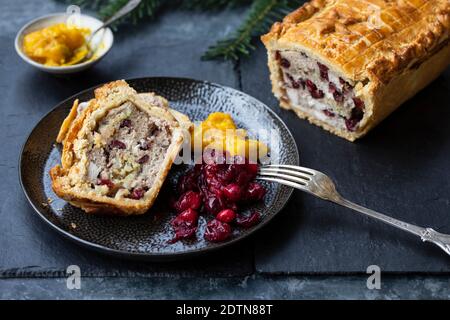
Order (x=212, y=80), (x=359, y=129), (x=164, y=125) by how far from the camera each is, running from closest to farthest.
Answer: (x=164, y=125)
(x=359, y=129)
(x=212, y=80)

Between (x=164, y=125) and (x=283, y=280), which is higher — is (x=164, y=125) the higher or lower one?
the higher one

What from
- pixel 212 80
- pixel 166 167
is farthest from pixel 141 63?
pixel 166 167

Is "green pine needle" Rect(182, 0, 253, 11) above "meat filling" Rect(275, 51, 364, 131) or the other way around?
the other way around

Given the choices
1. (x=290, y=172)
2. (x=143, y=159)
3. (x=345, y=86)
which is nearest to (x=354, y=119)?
(x=345, y=86)

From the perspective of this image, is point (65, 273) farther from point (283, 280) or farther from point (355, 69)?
point (355, 69)

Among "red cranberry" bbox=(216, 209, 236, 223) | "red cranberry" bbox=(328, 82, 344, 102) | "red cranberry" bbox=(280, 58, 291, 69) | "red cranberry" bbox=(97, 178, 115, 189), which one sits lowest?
"red cranberry" bbox=(216, 209, 236, 223)

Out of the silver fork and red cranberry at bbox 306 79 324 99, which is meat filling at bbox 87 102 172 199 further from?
red cranberry at bbox 306 79 324 99

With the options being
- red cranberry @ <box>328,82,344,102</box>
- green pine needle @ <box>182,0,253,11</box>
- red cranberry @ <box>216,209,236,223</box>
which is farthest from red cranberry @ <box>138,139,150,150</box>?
green pine needle @ <box>182,0,253,11</box>
